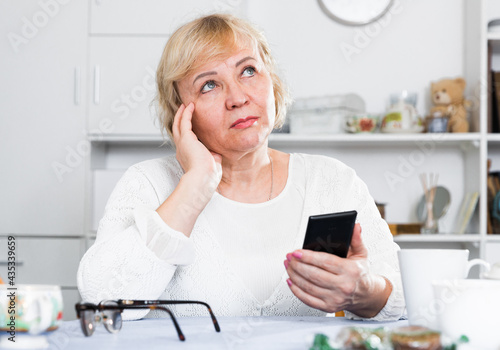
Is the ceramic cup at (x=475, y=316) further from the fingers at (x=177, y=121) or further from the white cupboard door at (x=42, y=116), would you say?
the white cupboard door at (x=42, y=116)

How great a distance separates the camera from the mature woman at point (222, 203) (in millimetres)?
1134

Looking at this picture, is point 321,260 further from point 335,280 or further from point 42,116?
point 42,116

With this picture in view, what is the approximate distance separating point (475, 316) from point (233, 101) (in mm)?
798

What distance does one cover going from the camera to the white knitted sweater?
1114 mm

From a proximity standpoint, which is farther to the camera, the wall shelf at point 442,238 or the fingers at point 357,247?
the wall shelf at point 442,238

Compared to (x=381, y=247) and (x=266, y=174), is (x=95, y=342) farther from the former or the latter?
(x=266, y=174)

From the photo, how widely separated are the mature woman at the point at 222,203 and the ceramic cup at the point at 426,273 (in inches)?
8.5

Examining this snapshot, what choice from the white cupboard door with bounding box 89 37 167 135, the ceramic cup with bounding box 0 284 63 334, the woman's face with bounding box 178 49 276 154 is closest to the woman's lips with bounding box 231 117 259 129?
the woman's face with bounding box 178 49 276 154

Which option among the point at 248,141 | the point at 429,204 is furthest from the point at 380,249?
the point at 429,204

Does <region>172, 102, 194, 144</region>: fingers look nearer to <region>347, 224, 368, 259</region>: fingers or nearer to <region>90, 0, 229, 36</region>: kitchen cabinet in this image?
<region>347, 224, 368, 259</region>: fingers

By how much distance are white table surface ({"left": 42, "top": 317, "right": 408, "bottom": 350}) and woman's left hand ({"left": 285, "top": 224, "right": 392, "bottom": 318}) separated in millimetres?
39

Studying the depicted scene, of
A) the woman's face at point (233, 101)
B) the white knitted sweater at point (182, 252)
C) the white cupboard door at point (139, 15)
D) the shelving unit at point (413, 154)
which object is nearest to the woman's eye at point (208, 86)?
the woman's face at point (233, 101)

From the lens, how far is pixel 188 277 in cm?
134

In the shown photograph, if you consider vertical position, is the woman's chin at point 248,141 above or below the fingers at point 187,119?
below
